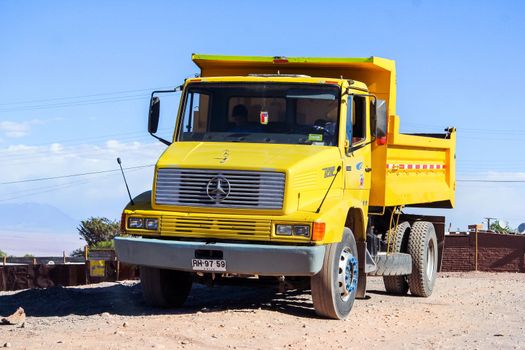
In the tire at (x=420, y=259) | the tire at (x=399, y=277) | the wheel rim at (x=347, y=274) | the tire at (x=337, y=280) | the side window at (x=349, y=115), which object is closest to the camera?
the tire at (x=337, y=280)

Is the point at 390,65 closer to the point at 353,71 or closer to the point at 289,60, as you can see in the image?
the point at 353,71

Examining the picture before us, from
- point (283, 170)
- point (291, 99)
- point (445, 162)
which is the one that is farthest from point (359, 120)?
point (445, 162)

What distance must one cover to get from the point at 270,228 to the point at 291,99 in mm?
1993

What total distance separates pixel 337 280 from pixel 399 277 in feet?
15.9

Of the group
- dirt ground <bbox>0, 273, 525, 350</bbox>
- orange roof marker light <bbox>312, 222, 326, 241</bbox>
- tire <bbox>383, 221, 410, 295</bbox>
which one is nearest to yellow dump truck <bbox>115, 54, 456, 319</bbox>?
orange roof marker light <bbox>312, 222, 326, 241</bbox>

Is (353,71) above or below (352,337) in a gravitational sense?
above

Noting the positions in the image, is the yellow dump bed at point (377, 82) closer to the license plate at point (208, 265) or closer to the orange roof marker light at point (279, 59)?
the orange roof marker light at point (279, 59)

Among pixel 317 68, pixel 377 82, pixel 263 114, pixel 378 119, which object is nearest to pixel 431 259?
pixel 377 82

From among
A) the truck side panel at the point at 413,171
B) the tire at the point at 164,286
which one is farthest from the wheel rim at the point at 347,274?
the tire at the point at 164,286

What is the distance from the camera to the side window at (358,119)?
12469mm

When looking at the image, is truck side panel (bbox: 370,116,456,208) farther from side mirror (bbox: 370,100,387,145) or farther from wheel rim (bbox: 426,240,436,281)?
side mirror (bbox: 370,100,387,145)

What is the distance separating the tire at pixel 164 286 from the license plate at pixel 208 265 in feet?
4.38

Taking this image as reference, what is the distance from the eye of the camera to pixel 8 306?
14.1m

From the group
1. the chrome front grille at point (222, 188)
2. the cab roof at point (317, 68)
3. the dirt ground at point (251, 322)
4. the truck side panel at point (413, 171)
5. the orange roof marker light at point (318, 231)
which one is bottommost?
the dirt ground at point (251, 322)
